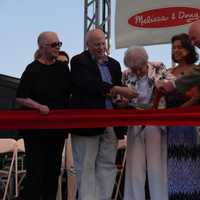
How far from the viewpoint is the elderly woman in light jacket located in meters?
3.53

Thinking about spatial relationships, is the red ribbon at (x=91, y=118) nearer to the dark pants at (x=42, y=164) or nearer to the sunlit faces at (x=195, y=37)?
the dark pants at (x=42, y=164)

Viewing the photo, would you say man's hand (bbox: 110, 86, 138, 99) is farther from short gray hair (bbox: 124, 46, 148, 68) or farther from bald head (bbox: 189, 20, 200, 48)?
bald head (bbox: 189, 20, 200, 48)

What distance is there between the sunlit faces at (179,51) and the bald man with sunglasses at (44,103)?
774mm

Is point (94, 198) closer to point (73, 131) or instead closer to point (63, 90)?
point (73, 131)

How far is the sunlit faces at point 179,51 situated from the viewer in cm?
346

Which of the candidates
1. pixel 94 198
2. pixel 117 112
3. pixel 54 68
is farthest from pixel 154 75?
pixel 94 198

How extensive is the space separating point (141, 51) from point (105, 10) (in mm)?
3140

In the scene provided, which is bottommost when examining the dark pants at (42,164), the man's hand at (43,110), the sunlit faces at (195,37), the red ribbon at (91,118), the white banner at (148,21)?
the dark pants at (42,164)

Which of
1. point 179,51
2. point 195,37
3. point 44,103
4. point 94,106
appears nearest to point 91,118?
point 94,106

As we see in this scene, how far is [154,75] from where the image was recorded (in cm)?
368

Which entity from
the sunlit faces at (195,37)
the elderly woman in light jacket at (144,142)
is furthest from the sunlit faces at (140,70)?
the sunlit faces at (195,37)

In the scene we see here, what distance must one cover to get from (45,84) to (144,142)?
786mm

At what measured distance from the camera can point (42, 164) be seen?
360 centimetres

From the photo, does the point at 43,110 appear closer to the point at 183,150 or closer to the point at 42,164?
the point at 42,164
